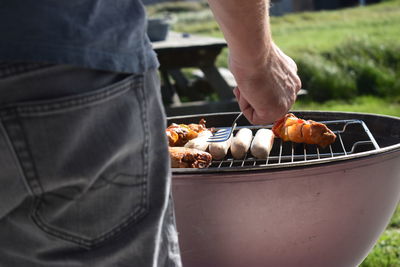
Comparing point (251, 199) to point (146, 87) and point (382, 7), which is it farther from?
point (382, 7)

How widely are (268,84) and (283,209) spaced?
48 centimetres

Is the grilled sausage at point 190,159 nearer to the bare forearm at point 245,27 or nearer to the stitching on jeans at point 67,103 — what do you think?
the bare forearm at point 245,27

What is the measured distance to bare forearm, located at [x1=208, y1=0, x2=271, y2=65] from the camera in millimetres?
1257

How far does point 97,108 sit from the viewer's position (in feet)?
3.18

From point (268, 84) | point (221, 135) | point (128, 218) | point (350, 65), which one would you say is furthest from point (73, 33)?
point (350, 65)

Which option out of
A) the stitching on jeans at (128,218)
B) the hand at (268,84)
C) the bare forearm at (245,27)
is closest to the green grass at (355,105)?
the hand at (268,84)

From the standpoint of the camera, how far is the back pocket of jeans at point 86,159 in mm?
929

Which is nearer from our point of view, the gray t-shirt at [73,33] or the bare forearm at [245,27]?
the gray t-shirt at [73,33]

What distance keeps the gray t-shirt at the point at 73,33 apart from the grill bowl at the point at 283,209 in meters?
0.79

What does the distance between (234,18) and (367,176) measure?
80 centimetres

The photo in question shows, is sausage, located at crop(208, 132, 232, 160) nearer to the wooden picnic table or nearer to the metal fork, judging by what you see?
the metal fork

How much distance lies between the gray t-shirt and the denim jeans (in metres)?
0.02

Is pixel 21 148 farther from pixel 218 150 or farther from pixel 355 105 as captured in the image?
pixel 355 105

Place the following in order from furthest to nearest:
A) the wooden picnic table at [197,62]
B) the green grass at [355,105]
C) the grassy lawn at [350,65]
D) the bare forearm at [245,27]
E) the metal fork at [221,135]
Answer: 1. the grassy lawn at [350,65]
2. the green grass at [355,105]
3. the wooden picnic table at [197,62]
4. the metal fork at [221,135]
5. the bare forearm at [245,27]
